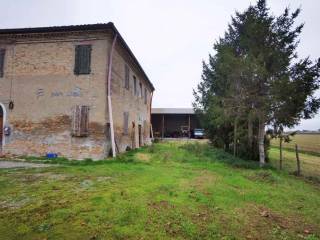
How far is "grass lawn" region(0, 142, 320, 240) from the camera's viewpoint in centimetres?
363

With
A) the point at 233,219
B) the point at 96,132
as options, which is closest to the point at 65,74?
the point at 96,132

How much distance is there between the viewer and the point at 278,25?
1097 centimetres

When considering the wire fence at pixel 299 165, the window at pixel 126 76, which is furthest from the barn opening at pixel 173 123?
the window at pixel 126 76

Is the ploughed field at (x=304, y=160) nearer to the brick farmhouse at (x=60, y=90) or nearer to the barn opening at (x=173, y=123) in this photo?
the brick farmhouse at (x=60, y=90)

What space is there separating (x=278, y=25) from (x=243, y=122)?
5.41 m

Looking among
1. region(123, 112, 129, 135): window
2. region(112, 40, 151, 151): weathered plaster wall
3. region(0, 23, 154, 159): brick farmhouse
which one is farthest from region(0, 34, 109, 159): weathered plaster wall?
region(123, 112, 129, 135): window

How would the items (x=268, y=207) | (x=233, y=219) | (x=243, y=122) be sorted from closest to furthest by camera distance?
(x=233, y=219)
(x=268, y=207)
(x=243, y=122)

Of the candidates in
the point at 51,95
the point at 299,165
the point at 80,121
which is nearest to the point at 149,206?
the point at 80,121

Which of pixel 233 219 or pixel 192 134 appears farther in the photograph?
pixel 192 134

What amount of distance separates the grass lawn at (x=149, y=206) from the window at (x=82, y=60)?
500cm

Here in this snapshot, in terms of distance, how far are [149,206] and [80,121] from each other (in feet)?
22.9

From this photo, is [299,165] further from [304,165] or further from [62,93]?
[62,93]

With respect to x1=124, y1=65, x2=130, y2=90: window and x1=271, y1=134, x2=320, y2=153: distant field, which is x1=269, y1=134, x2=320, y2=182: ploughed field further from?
x1=124, y1=65, x2=130, y2=90: window

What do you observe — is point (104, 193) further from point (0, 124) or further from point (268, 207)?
point (0, 124)
